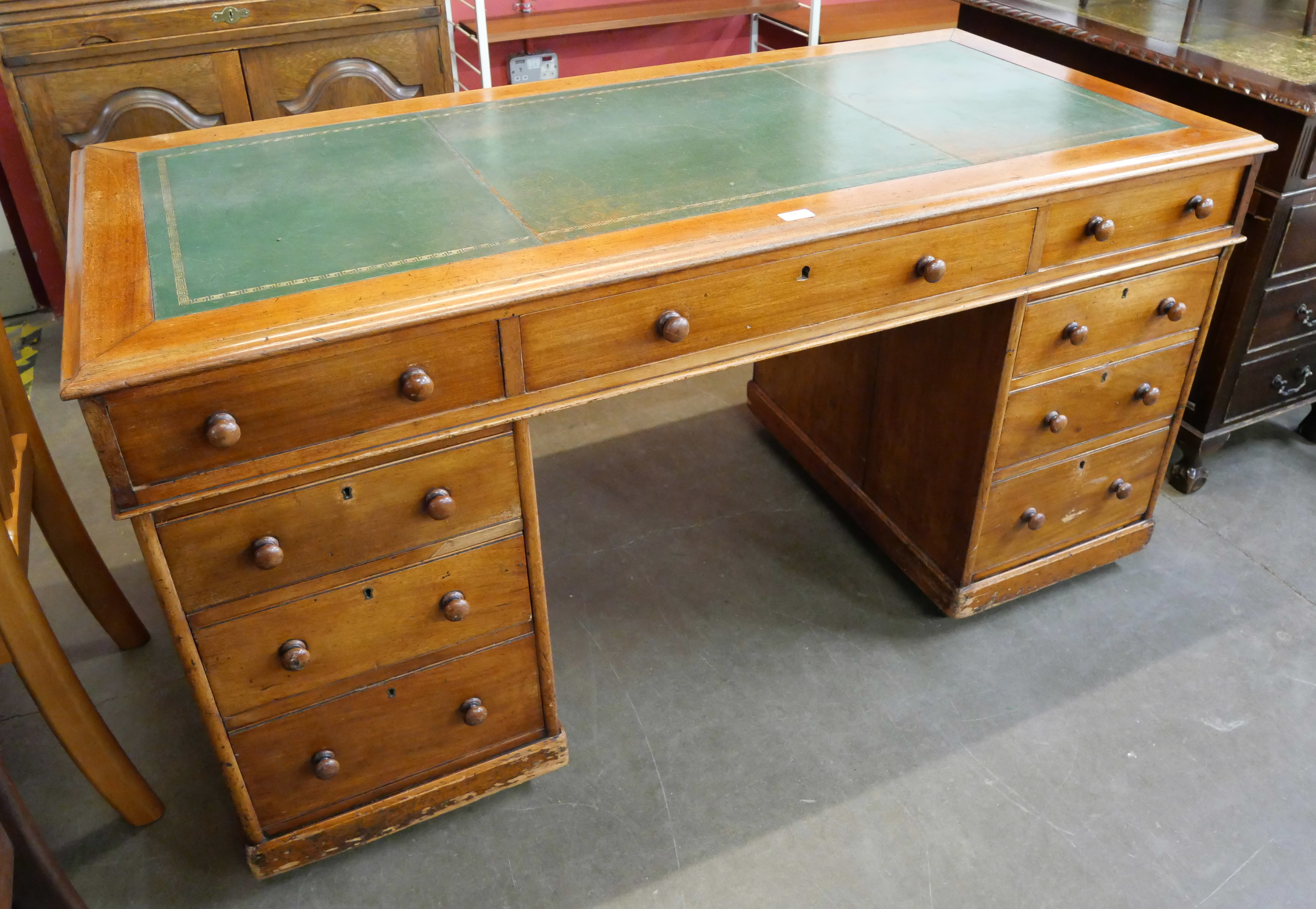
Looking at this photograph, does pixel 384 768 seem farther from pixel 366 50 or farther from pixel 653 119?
pixel 366 50

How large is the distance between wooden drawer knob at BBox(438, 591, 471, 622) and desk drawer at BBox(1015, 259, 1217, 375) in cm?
104

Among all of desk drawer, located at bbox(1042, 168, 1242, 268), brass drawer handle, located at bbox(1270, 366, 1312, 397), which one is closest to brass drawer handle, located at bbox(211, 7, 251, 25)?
desk drawer, located at bbox(1042, 168, 1242, 268)

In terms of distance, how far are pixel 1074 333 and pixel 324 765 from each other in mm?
1442

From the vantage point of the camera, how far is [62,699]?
151cm

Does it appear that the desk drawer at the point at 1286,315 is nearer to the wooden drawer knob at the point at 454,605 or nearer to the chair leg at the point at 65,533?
the wooden drawer knob at the point at 454,605

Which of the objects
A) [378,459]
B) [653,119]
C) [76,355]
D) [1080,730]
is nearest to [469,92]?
[653,119]

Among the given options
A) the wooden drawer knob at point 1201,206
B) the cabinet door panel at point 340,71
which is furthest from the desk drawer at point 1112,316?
the cabinet door panel at point 340,71

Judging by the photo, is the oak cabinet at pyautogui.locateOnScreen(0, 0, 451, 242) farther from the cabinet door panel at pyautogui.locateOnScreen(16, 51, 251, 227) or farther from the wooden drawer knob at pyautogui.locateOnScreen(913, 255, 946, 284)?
the wooden drawer knob at pyautogui.locateOnScreen(913, 255, 946, 284)

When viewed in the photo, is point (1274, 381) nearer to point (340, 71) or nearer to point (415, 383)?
point (415, 383)

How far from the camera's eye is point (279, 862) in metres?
1.58

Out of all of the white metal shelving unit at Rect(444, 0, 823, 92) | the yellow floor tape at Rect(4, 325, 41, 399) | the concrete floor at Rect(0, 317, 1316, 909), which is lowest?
the concrete floor at Rect(0, 317, 1316, 909)

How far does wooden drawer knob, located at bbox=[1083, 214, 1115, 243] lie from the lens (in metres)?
1.65

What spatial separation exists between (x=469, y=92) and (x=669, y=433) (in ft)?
3.57

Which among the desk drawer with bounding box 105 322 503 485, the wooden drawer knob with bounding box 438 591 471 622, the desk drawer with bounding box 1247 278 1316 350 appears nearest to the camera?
the desk drawer with bounding box 105 322 503 485
